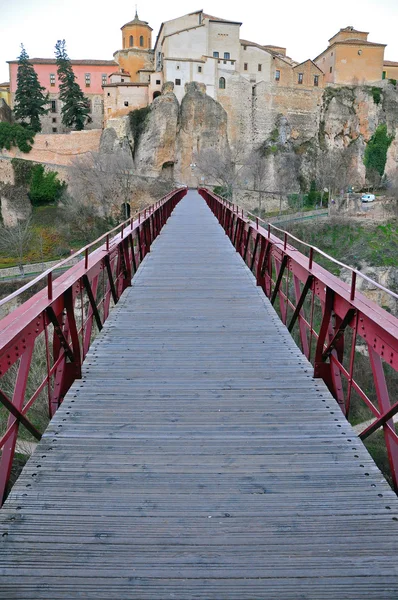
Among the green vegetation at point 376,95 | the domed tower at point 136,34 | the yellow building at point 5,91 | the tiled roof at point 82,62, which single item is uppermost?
the domed tower at point 136,34

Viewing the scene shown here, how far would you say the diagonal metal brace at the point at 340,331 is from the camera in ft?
14.0

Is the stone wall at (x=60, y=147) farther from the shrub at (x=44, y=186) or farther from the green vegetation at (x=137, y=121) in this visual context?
the green vegetation at (x=137, y=121)

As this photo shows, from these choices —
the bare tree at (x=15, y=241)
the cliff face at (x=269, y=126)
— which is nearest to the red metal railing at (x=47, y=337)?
the bare tree at (x=15, y=241)

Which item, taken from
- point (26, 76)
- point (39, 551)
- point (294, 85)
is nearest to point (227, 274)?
point (39, 551)

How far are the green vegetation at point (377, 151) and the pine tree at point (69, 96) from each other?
33998 millimetres

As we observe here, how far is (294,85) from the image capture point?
63.0 m

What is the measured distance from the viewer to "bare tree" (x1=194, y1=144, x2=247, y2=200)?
52.6m

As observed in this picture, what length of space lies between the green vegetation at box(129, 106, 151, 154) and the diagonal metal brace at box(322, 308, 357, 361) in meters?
55.2

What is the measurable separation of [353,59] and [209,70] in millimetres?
20172

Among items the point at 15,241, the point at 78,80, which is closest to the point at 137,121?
the point at 78,80

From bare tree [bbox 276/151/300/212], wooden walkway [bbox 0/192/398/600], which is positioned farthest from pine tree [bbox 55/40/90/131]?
wooden walkway [bbox 0/192/398/600]

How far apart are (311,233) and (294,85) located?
27110mm

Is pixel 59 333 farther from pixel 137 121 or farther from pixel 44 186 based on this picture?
pixel 137 121

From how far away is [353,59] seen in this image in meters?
64.7
